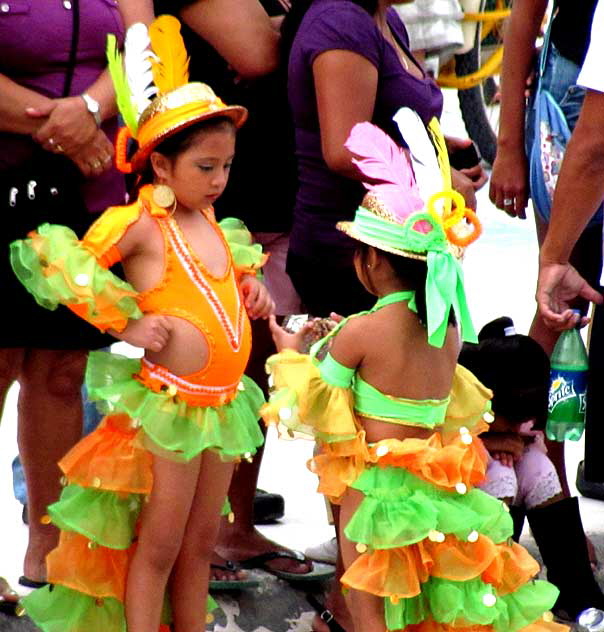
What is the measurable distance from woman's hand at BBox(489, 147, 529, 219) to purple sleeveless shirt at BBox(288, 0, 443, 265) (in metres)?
0.54

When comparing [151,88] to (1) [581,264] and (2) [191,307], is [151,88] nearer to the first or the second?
(2) [191,307]

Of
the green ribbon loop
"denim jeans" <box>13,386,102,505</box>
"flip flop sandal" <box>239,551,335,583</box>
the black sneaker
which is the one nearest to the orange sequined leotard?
the green ribbon loop

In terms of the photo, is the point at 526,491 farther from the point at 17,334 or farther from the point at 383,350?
the point at 17,334

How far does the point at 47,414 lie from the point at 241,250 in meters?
0.68

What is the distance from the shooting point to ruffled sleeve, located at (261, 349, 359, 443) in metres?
3.27

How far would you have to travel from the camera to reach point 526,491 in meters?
4.01

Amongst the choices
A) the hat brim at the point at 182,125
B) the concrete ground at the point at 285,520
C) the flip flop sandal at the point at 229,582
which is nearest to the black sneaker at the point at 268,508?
the concrete ground at the point at 285,520

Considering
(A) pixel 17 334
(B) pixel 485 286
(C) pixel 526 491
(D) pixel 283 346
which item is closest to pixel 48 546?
(A) pixel 17 334

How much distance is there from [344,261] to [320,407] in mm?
539

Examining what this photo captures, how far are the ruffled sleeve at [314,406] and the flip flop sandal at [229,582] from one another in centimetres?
74

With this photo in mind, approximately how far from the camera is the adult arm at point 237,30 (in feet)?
12.4

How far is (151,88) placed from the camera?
3.32 m

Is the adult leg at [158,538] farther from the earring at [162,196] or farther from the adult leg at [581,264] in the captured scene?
the adult leg at [581,264]

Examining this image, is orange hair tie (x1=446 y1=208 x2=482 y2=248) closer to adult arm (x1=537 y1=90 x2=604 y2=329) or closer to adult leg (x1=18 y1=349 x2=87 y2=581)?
adult arm (x1=537 y1=90 x2=604 y2=329)
